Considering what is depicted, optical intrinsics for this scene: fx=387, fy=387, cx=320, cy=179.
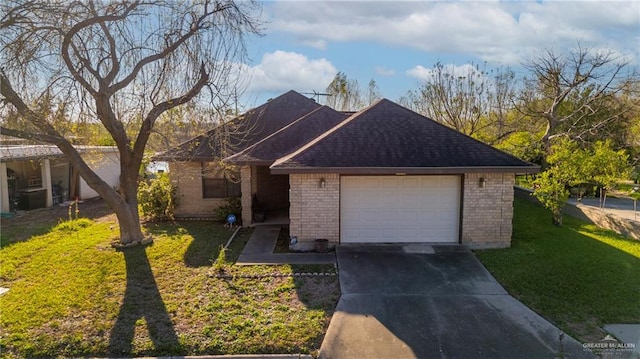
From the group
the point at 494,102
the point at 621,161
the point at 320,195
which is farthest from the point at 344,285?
the point at 494,102

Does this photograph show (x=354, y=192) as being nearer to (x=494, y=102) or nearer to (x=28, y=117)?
(x=28, y=117)

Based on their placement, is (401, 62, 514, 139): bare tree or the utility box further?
(401, 62, 514, 139): bare tree

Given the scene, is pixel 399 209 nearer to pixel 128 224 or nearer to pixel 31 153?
pixel 128 224

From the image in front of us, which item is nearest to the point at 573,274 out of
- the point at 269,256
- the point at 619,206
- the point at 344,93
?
the point at 269,256

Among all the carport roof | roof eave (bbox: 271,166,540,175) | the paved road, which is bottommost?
the paved road

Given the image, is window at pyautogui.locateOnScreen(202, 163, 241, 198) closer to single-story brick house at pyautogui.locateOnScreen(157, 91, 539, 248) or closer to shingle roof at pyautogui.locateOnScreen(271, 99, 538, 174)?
single-story brick house at pyautogui.locateOnScreen(157, 91, 539, 248)

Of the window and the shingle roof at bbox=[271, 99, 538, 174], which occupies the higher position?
the shingle roof at bbox=[271, 99, 538, 174]

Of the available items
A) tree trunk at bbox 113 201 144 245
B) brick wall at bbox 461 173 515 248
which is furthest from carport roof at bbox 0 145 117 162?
brick wall at bbox 461 173 515 248
